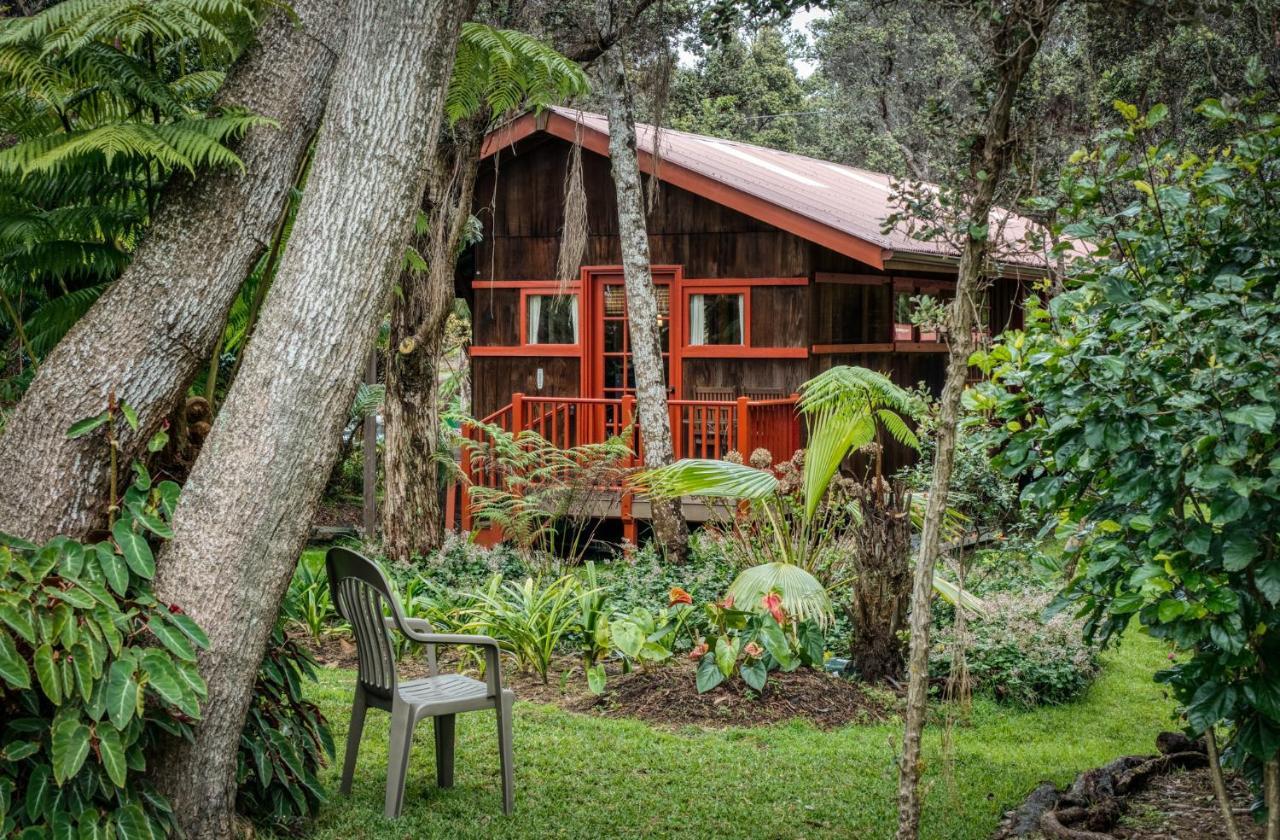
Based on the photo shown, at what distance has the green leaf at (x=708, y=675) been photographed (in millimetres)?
7000

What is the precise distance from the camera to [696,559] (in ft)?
35.2

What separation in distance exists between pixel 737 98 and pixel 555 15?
19.1 metres

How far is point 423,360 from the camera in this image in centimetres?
1091

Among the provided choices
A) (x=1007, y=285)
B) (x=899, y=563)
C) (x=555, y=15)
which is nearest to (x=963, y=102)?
(x=1007, y=285)

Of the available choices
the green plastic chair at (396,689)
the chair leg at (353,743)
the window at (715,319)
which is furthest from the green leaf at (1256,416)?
the window at (715,319)

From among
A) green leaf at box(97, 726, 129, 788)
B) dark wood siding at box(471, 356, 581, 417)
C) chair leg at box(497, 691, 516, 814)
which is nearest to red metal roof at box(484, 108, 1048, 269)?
dark wood siding at box(471, 356, 581, 417)

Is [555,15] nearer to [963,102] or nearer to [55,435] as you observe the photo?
[55,435]

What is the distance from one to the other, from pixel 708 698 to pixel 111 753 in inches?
161

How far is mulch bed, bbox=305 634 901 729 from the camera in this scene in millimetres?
6992

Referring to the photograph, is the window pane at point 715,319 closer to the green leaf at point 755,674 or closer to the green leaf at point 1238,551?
the green leaf at point 755,674

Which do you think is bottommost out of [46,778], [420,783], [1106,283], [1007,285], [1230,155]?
[420,783]

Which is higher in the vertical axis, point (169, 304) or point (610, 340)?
point (610, 340)

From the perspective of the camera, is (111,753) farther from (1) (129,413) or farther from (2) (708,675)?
(2) (708,675)

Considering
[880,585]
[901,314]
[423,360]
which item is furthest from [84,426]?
[901,314]
